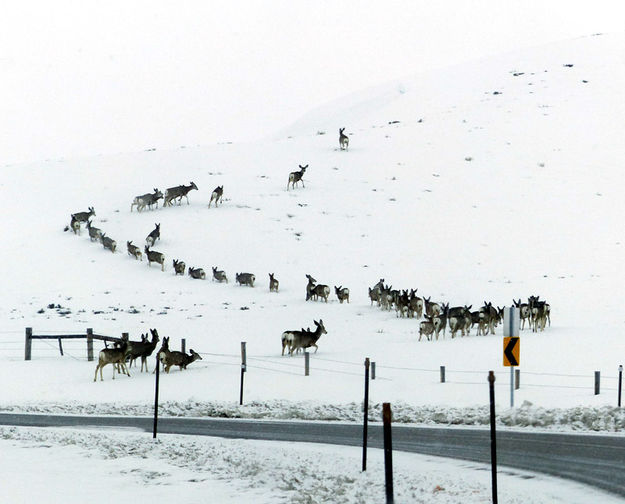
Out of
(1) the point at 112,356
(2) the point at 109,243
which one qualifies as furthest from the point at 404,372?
(2) the point at 109,243

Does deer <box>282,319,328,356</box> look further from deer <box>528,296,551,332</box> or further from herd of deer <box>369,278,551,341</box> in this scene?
deer <box>528,296,551,332</box>

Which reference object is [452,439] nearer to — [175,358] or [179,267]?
[175,358]

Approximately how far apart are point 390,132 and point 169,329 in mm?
42622

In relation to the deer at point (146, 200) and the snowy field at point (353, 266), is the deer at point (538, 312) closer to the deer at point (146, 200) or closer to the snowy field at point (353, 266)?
the snowy field at point (353, 266)

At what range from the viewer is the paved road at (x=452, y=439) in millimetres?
12164

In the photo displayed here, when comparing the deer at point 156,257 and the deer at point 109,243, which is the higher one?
the deer at point 109,243

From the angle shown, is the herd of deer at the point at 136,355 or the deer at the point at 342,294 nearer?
the herd of deer at the point at 136,355

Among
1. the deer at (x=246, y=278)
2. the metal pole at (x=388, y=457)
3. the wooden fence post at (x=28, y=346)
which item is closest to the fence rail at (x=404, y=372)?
the wooden fence post at (x=28, y=346)

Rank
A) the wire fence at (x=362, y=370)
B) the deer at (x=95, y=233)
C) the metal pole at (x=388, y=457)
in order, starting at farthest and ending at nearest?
the deer at (x=95, y=233) → the wire fence at (x=362, y=370) → the metal pole at (x=388, y=457)

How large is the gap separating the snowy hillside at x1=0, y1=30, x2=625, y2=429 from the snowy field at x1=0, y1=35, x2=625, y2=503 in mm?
163

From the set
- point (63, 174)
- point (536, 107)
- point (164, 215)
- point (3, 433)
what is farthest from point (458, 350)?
point (536, 107)

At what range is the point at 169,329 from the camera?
3400 centimetres

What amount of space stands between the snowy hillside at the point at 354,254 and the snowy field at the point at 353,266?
16 centimetres

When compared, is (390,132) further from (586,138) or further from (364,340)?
(364,340)
